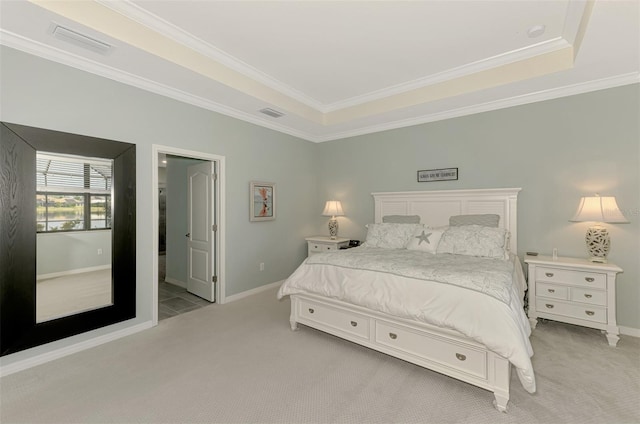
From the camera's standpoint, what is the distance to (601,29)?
7.30ft

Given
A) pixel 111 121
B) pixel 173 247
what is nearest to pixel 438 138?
pixel 111 121

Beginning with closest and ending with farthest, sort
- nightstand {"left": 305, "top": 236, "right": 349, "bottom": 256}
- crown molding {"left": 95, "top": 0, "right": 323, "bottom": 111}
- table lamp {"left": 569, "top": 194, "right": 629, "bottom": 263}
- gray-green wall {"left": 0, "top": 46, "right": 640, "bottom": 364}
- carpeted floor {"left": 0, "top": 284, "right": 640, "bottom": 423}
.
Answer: carpeted floor {"left": 0, "top": 284, "right": 640, "bottom": 423} → crown molding {"left": 95, "top": 0, "right": 323, "bottom": 111} → gray-green wall {"left": 0, "top": 46, "right": 640, "bottom": 364} → table lamp {"left": 569, "top": 194, "right": 629, "bottom": 263} → nightstand {"left": 305, "top": 236, "right": 349, "bottom": 256}

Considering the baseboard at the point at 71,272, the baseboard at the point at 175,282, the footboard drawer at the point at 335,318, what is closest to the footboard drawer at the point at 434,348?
the footboard drawer at the point at 335,318

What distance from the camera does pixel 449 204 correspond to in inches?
161

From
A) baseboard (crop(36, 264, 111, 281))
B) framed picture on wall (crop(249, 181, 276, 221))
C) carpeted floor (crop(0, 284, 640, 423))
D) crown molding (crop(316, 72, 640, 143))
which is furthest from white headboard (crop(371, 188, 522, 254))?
baseboard (crop(36, 264, 111, 281))

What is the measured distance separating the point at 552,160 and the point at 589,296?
5.18 ft

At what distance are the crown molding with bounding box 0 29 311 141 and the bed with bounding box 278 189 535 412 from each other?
8.00ft

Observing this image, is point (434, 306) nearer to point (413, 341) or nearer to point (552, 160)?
point (413, 341)

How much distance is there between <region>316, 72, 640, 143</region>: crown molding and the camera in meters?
3.05

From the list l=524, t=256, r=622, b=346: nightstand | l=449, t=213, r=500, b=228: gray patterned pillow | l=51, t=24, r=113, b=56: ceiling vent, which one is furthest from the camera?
l=449, t=213, r=500, b=228: gray patterned pillow

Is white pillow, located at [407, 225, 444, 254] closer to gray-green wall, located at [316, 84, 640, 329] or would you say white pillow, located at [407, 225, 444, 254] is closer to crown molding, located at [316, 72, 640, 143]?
gray-green wall, located at [316, 84, 640, 329]

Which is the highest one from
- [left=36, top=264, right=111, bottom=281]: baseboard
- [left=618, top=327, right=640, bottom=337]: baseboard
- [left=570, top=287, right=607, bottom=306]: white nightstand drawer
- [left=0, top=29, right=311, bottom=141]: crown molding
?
[left=0, top=29, right=311, bottom=141]: crown molding

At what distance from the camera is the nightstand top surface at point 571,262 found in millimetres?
2793

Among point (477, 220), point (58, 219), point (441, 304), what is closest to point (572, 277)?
point (477, 220)
